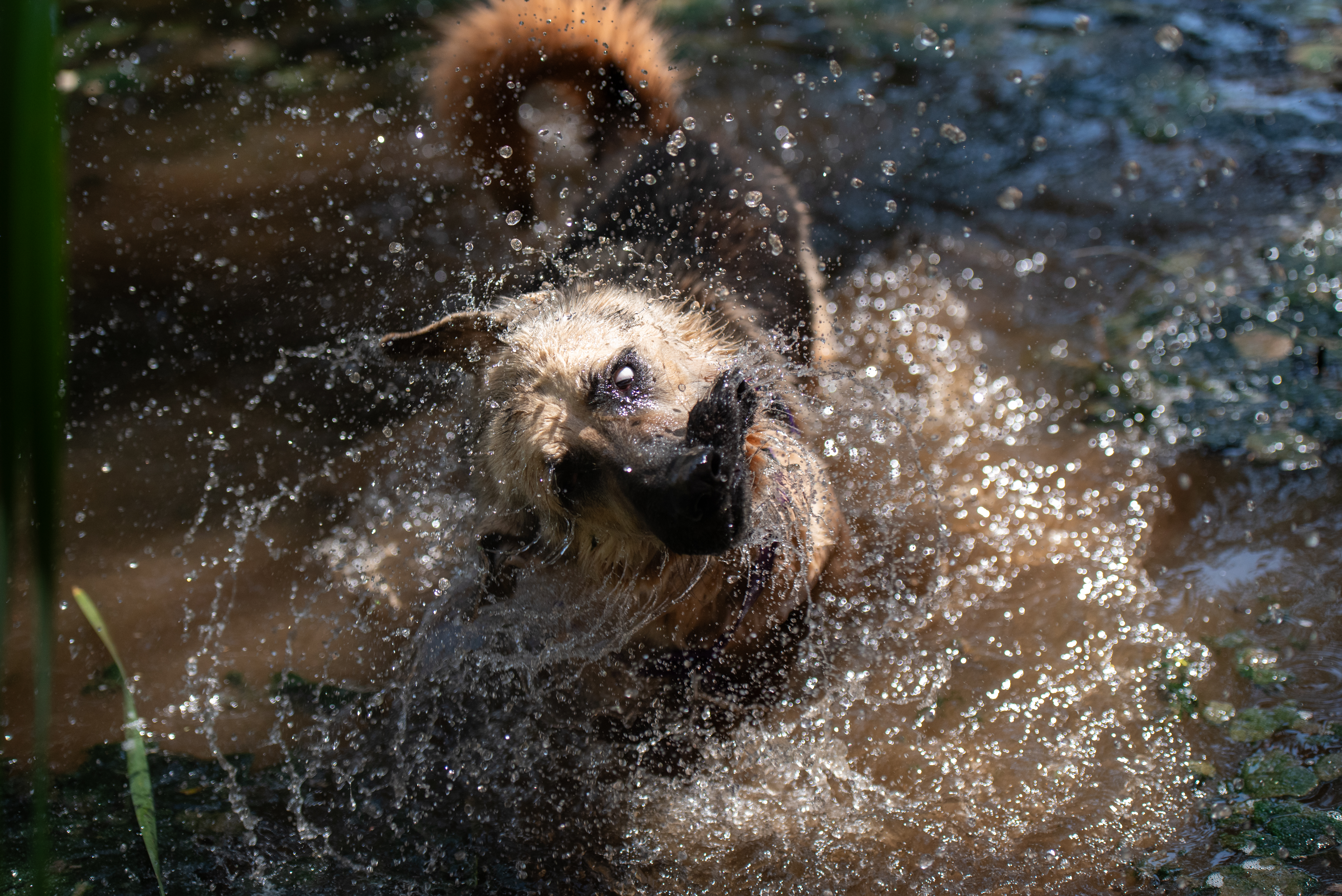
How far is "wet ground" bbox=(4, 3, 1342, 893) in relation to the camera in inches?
84.9

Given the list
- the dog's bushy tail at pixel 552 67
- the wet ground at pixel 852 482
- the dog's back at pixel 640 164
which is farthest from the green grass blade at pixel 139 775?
the dog's bushy tail at pixel 552 67

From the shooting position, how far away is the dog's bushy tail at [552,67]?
10.9 feet

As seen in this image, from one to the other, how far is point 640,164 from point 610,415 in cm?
180

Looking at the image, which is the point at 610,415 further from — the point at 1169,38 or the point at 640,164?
the point at 1169,38

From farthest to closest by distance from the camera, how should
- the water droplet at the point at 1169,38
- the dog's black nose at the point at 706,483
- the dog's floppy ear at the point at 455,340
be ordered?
the water droplet at the point at 1169,38
the dog's floppy ear at the point at 455,340
the dog's black nose at the point at 706,483

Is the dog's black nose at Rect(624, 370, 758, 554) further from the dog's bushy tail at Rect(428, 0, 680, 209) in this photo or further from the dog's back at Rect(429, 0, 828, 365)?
the dog's bushy tail at Rect(428, 0, 680, 209)

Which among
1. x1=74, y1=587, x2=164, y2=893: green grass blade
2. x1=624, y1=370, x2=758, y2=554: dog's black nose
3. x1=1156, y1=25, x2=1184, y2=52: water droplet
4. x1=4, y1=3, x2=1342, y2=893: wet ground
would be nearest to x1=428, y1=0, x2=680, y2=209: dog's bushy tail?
x1=4, y1=3, x2=1342, y2=893: wet ground

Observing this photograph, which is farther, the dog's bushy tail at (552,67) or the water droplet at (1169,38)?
the water droplet at (1169,38)

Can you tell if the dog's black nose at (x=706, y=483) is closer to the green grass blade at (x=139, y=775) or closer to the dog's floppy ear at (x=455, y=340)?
the dog's floppy ear at (x=455, y=340)

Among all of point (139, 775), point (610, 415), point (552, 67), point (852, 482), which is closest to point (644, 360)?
point (610, 415)

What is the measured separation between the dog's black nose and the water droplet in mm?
4285

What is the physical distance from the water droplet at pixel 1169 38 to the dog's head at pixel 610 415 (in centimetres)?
379

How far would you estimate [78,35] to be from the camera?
5.38 m

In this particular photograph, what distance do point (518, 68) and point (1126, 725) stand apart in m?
3.09
